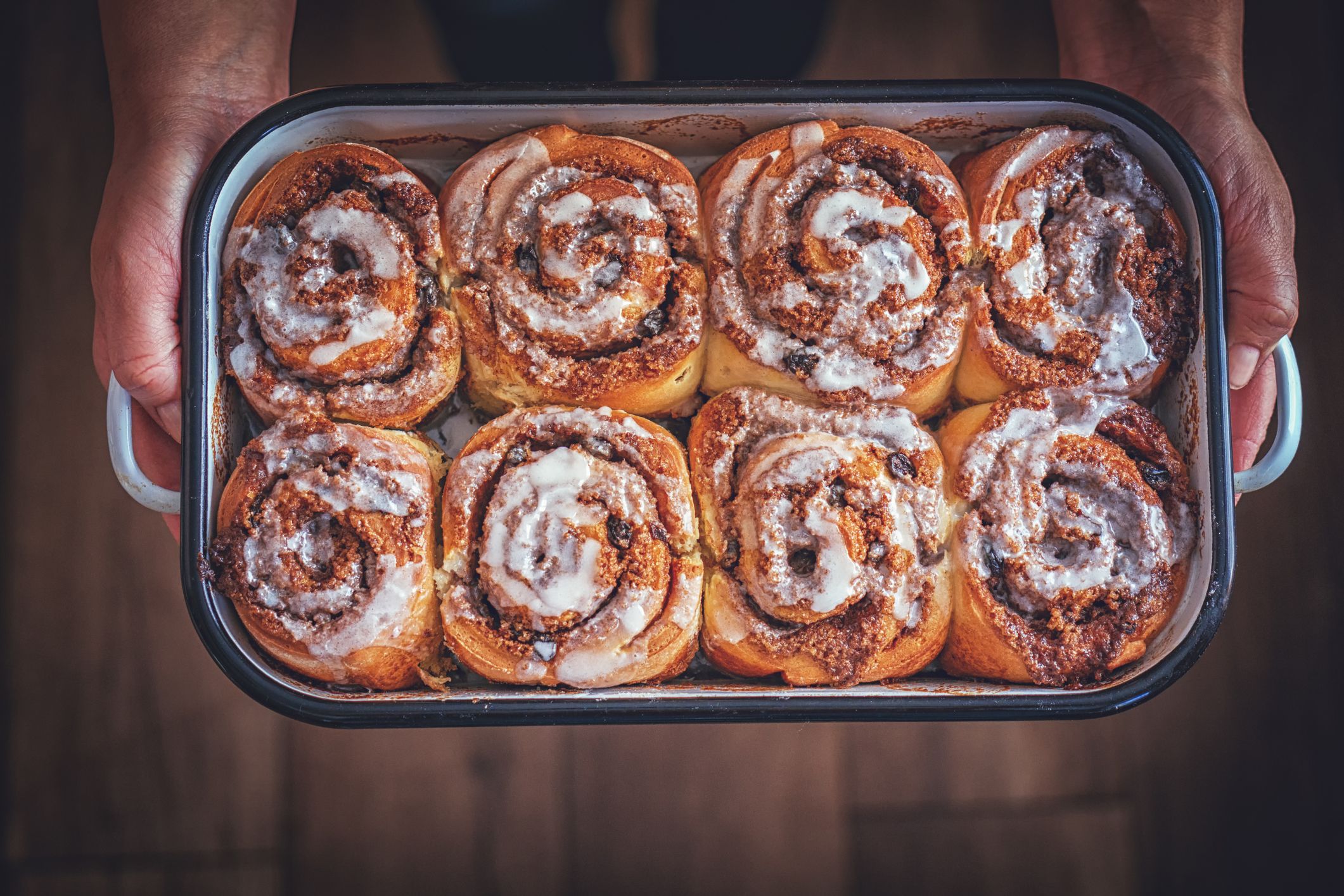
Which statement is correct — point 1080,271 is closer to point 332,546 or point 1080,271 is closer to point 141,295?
point 332,546

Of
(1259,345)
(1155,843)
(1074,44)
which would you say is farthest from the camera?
(1155,843)

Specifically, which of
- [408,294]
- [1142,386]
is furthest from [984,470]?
[408,294]

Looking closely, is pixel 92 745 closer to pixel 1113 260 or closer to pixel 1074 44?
pixel 1113 260

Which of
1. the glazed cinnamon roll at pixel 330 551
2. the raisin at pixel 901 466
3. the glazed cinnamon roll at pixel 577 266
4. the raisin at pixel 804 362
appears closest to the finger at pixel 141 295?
the glazed cinnamon roll at pixel 330 551

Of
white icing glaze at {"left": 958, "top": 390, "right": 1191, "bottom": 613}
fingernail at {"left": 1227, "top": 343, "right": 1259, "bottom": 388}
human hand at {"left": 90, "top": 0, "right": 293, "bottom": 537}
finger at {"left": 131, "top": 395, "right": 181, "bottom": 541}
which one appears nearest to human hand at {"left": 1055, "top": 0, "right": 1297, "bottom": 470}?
fingernail at {"left": 1227, "top": 343, "right": 1259, "bottom": 388}

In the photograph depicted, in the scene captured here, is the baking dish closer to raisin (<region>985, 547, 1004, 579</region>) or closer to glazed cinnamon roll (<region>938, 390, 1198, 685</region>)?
glazed cinnamon roll (<region>938, 390, 1198, 685</region>)

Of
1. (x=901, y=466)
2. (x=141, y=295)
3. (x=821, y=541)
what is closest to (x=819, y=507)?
(x=821, y=541)
